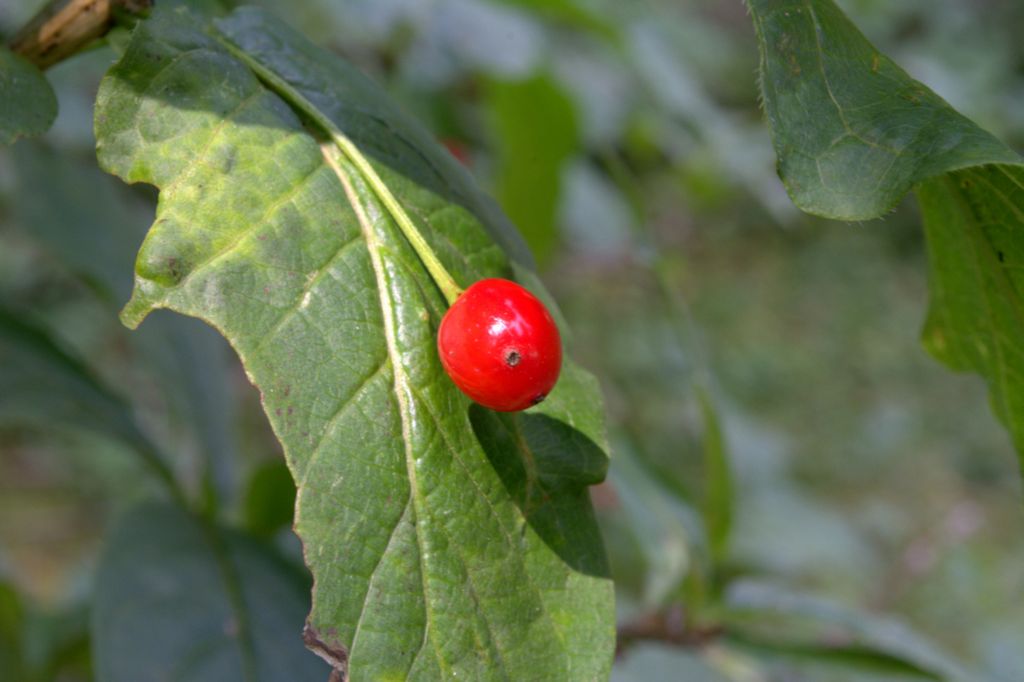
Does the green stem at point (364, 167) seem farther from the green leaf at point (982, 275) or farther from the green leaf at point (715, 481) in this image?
the green leaf at point (715, 481)

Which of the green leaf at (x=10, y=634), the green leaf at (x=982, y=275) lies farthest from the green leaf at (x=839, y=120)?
the green leaf at (x=10, y=634)

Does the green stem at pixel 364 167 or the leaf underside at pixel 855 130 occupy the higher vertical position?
the leaf underside at pixel 855 130

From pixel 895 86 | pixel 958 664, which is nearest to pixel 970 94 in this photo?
pixel 958 664

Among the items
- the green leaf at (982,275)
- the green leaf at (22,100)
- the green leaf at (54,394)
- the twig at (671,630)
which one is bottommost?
the green leaf at (54,394)

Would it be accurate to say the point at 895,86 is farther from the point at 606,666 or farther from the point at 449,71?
the point at 449,71

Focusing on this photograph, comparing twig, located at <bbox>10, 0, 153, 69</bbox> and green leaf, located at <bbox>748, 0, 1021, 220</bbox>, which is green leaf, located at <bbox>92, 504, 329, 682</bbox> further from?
green leaf, located at <bbox>748, 0, 1021, 220</bbox>

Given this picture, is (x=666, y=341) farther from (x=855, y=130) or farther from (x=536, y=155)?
(x=855, y=130)

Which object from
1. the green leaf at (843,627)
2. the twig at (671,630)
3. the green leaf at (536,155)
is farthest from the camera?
the green leaf at (536,155)
